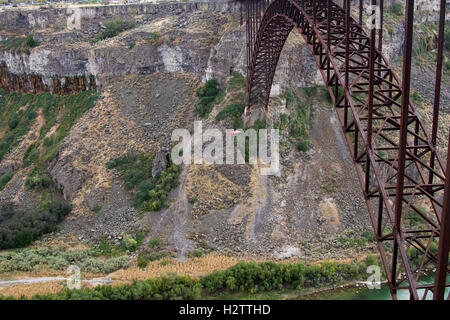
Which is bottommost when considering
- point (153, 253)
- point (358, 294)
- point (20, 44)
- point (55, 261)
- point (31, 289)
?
point (358, 294)

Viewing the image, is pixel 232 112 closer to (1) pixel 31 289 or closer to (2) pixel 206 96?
(2) pixel 206 96

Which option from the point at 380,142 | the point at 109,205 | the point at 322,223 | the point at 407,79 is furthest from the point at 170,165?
the point at 407,79

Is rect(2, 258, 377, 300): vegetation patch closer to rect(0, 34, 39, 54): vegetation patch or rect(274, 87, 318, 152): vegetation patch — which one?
rect(274, 87, 318, 152): vegetation patch

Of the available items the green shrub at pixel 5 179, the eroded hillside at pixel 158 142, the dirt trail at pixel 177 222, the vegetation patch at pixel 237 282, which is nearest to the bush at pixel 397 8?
the eroded hillside at pixel 158 142

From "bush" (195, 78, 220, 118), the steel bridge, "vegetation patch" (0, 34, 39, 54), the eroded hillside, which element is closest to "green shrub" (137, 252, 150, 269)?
the eroded hillside

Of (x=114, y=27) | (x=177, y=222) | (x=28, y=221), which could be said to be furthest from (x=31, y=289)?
(x=114, y=27)

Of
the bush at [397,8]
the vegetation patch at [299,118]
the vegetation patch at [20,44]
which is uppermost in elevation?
the bush at [397,8]

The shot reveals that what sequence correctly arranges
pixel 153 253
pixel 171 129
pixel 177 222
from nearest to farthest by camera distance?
pixel 153 253 → pixel 177 222 → pixel 171 129

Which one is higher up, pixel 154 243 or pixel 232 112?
pixel 232 112

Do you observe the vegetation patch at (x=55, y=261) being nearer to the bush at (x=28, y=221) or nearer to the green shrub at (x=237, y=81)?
the bush at (x=28, y=221)
